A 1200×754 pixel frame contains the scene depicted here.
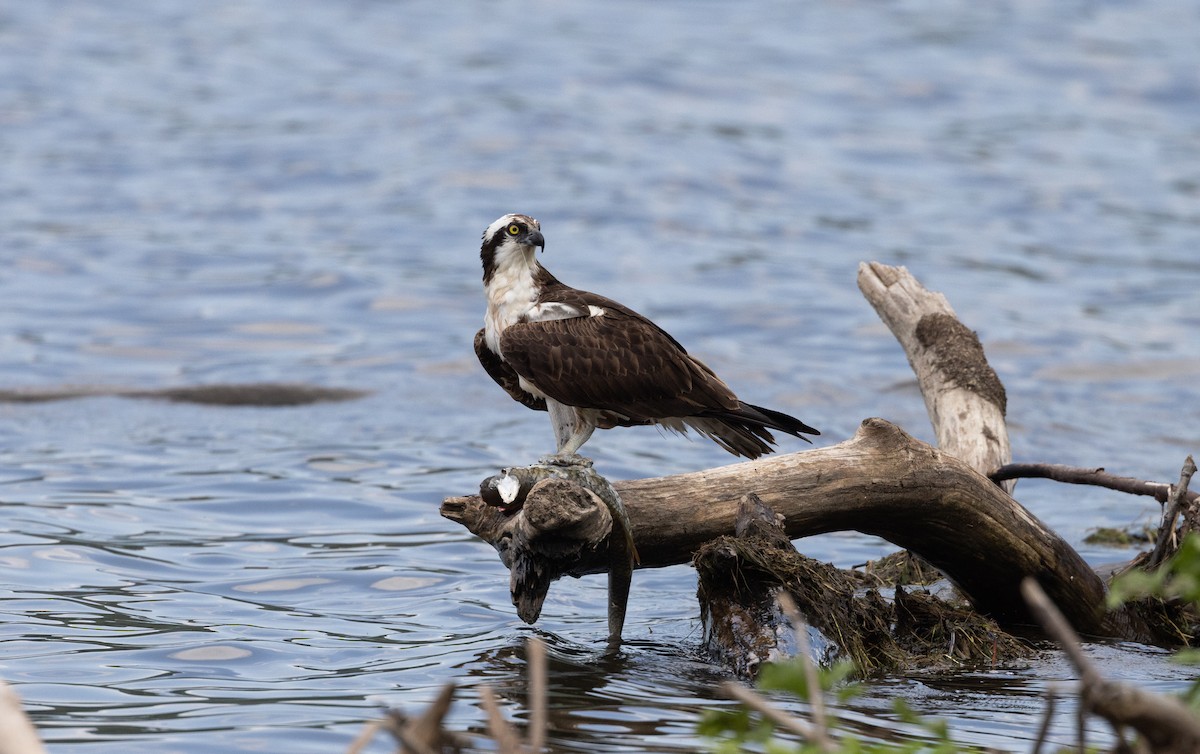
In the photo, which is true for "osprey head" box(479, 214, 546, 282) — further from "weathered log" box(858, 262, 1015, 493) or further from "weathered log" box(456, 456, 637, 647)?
"weathered log" box(858, 262, 1015, 493)

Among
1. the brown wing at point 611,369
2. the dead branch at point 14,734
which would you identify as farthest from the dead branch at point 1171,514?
the dead branch at point 14,734

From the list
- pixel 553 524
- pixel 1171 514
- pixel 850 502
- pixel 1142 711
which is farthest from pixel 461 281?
pixel 1142 711

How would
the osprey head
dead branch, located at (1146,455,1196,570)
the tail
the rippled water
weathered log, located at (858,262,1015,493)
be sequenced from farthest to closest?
1. weathered log, located at (858,262,1015,493)
2. the osprey head
3. the rippled water
4. the tail
5. dead branch, located at (1146,455,1196,570)

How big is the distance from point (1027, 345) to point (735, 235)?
221 inches

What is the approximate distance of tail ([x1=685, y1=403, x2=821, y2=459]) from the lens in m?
6.98

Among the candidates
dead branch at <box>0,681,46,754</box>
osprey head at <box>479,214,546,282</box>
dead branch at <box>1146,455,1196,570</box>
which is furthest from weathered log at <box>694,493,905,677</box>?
dead branch at <box>0,681,46,754</box>

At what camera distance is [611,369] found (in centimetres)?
708

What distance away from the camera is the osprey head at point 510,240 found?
7.48m

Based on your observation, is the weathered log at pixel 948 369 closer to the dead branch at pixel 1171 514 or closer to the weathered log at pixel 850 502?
the dead branch at pixel 1171 514

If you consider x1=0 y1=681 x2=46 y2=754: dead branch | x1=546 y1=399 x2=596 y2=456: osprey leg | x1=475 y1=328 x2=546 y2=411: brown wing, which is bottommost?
x1=0 y1=681 x2=46 y2=754: dead branch

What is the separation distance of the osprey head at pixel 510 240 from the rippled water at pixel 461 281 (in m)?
1.87

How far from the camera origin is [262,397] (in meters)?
13.9

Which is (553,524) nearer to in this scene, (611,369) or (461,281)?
(611,369)

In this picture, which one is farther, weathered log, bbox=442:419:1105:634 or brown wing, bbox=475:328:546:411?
brown wing, bbox=475:328:546:411
